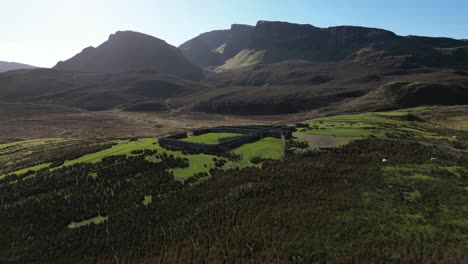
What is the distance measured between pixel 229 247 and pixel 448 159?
30.2m

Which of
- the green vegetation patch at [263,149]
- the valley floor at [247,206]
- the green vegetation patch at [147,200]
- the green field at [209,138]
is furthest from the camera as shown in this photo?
the green field at [209,138]

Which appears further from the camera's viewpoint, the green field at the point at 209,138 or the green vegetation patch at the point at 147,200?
the green field at the point at 209,138

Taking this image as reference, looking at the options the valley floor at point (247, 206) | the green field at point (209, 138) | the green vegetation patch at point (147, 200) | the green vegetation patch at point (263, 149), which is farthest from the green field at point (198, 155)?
the green vegetation patch at point (147, 200)

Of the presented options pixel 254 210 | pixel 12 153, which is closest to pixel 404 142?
pixel 254 210

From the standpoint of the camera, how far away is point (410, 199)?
2767 cm

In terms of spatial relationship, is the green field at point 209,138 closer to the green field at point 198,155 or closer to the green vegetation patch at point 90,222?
the green field at point 198,155

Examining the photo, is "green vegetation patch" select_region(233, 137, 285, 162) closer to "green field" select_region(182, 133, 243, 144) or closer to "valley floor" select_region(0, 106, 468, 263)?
"valley floor" select_region(0, 106, 468, 263)

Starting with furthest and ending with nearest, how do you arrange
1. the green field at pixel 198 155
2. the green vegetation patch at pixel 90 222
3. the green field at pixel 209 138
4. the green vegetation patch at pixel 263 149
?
the green field at pixel 209 138
the green vegetation patch at pixel 263 149
the green field at pixel 198 155
the green vegetation patch at pixel 90 222

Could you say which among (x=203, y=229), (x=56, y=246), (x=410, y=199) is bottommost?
(x=56, y=246)

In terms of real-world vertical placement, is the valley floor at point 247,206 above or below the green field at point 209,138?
below

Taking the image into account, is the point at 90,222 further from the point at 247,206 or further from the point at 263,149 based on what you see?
the point at 263,149

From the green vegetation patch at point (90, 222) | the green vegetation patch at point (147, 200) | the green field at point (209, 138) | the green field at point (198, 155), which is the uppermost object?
the green field at point (209, 138)

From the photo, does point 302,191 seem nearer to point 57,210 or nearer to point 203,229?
point 203,229

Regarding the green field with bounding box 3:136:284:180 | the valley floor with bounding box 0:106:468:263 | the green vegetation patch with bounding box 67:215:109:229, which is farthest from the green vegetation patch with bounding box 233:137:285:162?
the green vegetation patch with bounding box 67:215:109:229
